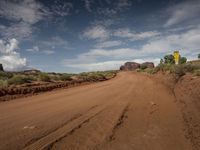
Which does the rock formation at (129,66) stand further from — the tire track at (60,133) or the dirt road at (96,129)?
the tire track at (60,133)

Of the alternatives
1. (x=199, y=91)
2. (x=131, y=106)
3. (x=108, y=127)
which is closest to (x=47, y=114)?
(x=108, y=127)

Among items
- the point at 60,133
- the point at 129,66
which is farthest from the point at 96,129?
the point at 129,66

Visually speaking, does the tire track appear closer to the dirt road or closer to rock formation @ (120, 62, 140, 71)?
the dirt road

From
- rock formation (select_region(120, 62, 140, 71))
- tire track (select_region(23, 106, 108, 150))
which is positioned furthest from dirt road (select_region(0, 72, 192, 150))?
rock formation (select_region(120, 62, 140, 71))

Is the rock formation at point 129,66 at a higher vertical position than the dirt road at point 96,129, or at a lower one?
higher

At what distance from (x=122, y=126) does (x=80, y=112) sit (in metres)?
2.16

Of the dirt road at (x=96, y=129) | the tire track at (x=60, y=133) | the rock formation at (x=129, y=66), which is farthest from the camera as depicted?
the rock formation at (x=129, y=66)

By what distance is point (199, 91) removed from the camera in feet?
34.4

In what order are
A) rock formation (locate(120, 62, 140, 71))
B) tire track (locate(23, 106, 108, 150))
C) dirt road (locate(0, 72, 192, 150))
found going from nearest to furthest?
tire track (locate(23, 106, 108, 150)), dirt road (locate(0, 72, 192, 150)), rock formation (locate(120, 62, 140, 71))

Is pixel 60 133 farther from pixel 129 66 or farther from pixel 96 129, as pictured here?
pixel 129 66

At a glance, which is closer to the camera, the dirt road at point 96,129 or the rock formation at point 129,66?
the dirt road at point 96,129

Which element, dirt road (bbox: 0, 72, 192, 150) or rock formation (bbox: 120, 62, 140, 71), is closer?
dirt road (bbox: 0, 72, 192, 150)

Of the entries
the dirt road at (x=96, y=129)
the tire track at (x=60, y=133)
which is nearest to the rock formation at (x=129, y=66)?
the dirt road at (x=96, y=129)

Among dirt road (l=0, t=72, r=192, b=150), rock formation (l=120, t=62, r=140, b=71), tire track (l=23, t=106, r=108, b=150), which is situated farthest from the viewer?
rock formation (l=120, t=62, r=140, b=71)
